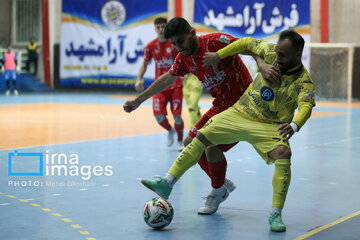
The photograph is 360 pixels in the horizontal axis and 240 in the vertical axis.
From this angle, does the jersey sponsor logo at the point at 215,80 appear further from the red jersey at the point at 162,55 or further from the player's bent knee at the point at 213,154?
the red jersey at the point at 162,55

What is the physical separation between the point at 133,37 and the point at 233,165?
20.9 m

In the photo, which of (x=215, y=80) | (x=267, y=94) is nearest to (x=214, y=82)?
(x=215, y=80)

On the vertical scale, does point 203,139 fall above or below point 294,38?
below

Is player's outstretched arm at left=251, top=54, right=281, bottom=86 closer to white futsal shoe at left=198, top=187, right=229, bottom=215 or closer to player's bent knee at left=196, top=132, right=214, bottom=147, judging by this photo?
player's bent knee at left=196, top=132, right=214, bottom=147

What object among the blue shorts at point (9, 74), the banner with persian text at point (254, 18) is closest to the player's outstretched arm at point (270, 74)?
the banner with persian text at point (254, 18)

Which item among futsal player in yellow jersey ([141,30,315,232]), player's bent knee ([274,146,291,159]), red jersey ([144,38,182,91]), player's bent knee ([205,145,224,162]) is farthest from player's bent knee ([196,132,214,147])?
red jersey ([144,38,182,91])

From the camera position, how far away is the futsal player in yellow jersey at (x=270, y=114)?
18.1 ft

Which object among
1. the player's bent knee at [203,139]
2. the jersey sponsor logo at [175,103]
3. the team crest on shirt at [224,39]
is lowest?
the jersey sponsor logo at [175,103]

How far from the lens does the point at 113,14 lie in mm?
30188

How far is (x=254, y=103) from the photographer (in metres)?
5.79

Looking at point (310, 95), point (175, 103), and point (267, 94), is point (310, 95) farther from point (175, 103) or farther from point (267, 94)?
point (175, 103)

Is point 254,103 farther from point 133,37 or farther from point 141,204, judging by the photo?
point 133,37

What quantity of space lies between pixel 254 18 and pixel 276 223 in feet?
71.5

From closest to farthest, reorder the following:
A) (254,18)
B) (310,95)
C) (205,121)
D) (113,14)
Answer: (310,95), (205,121), (254,18), (113,14)
